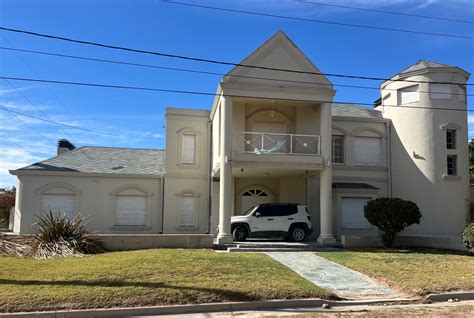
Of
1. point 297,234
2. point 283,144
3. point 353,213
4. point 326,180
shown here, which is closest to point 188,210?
point 283,144

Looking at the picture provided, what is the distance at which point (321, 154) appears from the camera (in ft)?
66.4

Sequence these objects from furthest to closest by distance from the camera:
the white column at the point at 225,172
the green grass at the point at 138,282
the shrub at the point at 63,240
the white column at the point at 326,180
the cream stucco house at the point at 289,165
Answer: the cream stucco house at the point at 289,165
the white column at the point at 326,180
the white column at the point at 225,172
the shrub at the point at 63,240
the green grass at the point at 138,282

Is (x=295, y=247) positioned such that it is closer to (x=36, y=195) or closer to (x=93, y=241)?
(x=93, y=241)

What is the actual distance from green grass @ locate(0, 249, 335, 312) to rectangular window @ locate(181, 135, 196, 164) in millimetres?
11959

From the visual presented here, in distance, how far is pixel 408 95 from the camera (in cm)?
2336

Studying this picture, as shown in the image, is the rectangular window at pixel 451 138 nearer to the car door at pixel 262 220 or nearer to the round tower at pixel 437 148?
the round tower at pixel 437 148

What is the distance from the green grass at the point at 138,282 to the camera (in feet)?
27.9

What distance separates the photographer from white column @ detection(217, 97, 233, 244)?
61.4 ft

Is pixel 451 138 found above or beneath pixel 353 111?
beneath

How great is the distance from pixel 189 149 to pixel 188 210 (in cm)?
330

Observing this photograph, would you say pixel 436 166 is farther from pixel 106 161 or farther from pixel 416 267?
pixel 106 161

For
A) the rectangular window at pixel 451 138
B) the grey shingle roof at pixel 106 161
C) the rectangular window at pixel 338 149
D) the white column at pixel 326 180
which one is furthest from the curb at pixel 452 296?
the grey shingle roof at pixel 106 161

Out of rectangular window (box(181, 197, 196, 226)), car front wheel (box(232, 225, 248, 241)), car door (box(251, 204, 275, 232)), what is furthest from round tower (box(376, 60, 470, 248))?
rectangular window (box(181, 197, 196, 226))

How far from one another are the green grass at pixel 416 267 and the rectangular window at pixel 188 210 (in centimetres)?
957
